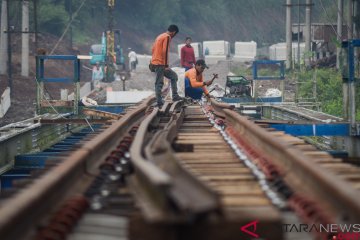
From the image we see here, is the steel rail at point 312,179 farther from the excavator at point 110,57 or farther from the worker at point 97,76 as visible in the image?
the excavator at point 110,57

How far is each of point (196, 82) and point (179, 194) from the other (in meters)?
12.6

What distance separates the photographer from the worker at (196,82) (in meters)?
16.9

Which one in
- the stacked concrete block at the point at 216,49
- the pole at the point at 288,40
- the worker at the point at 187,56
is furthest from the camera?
the stacked concrete block at the point at 216,49

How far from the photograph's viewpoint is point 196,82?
56.3 ft

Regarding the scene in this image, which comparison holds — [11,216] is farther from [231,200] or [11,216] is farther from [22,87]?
[22,87]

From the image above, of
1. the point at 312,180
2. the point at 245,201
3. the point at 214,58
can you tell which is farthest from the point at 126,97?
the point at 214,58

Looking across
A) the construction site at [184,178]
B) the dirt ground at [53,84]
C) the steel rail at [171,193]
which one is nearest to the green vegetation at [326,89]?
the dirt ground at [53,84]

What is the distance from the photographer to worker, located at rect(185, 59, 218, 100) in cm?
1692

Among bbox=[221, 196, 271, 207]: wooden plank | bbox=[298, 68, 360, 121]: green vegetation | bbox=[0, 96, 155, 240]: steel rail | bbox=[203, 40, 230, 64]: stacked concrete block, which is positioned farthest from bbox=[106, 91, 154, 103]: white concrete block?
bbox=[203, 40, 230, 64]: stacked concrete block

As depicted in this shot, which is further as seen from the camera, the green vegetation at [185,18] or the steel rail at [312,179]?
the green vegetation at [185,18]

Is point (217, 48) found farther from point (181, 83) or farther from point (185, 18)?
point (181, 83)

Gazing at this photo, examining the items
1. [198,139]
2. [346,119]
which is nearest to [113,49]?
[346,119]

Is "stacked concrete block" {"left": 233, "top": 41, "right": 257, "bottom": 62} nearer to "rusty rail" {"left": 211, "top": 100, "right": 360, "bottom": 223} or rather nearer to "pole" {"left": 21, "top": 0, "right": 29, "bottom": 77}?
"pole" {"left": 21, "top": 0, "right": 29, "bottom": 77}

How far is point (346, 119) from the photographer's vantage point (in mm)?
13320
